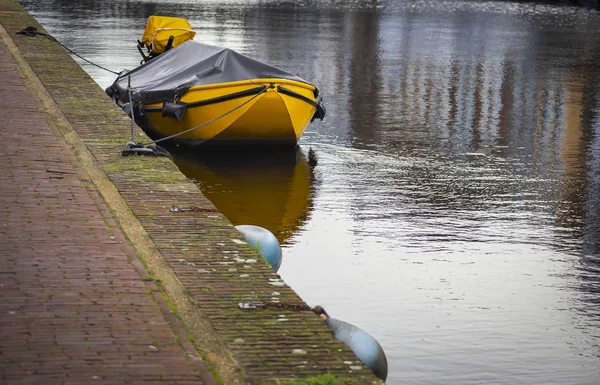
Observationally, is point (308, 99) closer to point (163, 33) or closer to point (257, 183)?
point (257, 183)

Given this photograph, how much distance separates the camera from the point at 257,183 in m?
12.8

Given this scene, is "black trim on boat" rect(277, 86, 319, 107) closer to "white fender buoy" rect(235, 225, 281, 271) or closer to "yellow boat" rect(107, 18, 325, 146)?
"yellow boat" rect(107, 18, 325, 146)

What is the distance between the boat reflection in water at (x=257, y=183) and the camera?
1120 centimetres

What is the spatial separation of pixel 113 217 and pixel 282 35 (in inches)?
893

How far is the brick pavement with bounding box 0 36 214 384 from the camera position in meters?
5.00

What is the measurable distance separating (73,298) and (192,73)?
30.0ft

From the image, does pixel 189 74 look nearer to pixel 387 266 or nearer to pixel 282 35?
pixel 387 266

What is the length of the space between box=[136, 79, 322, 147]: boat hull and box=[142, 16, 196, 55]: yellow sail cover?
7.51 metres

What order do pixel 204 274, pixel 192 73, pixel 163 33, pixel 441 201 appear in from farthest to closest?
pixel 163 33, pixel 192 73, pixel 441 201, pixel 204 274

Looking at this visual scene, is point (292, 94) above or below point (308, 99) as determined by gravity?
above

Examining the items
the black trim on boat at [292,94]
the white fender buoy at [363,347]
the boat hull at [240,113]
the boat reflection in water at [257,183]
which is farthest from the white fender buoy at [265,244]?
the black trim on boat at [292,94]

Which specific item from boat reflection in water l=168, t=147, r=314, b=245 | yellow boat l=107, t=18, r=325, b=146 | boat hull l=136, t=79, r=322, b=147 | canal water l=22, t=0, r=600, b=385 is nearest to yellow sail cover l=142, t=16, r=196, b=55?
canal water l=22, t=0, r=600, b=385

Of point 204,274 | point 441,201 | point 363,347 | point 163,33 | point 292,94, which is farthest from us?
point 163,33

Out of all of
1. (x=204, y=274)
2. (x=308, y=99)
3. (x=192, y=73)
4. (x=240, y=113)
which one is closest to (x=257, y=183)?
(x=240, y=113)
